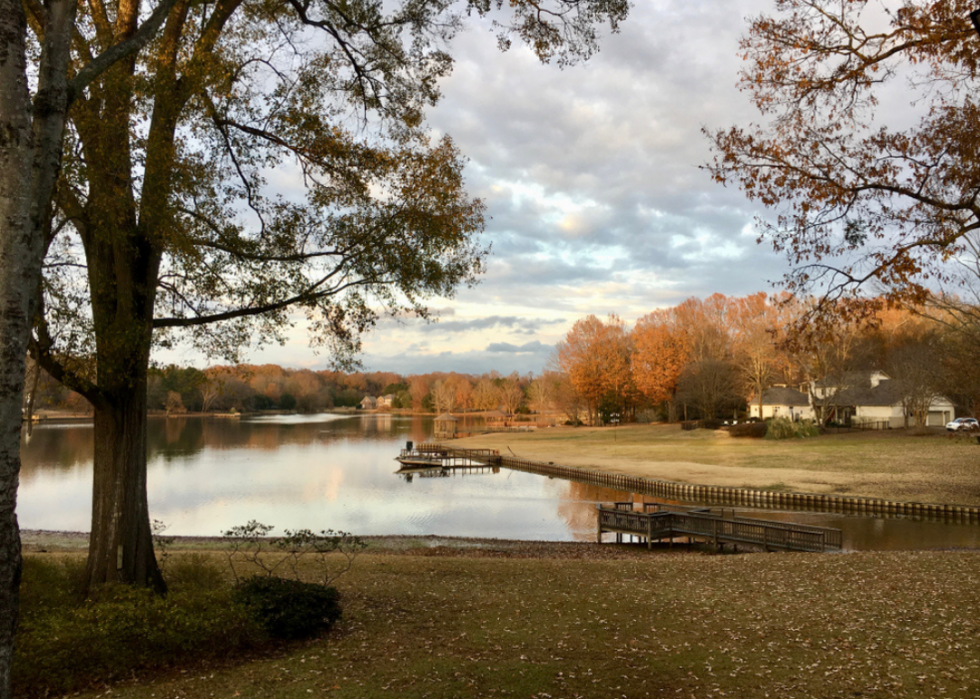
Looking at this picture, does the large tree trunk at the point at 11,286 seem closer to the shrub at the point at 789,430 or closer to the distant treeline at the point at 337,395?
the shrub at the point at 789,430

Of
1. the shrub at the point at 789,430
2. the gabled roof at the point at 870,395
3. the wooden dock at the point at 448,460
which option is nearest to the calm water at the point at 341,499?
the wooden dock at the point at 448,460

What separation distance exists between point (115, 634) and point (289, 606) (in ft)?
5.21

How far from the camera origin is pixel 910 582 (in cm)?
936

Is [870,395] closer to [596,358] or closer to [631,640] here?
[596,358]

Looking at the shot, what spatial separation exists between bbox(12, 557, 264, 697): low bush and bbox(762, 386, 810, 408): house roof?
62.4 metres

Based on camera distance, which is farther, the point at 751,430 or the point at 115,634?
the point at 751,430

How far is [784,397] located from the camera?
2415 inches

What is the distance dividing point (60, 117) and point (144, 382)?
464 cm

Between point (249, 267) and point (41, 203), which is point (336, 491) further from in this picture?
point (41, 203)

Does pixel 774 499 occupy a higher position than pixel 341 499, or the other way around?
pixel 774 499

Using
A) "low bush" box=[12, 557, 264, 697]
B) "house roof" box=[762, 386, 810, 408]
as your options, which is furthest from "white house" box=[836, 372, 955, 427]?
"low bush" box=[12, 557, 264, 697]

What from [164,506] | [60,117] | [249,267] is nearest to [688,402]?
[164,506]

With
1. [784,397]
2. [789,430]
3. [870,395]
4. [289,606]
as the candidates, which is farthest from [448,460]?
[289,606]

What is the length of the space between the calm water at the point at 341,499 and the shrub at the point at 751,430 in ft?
53.6
